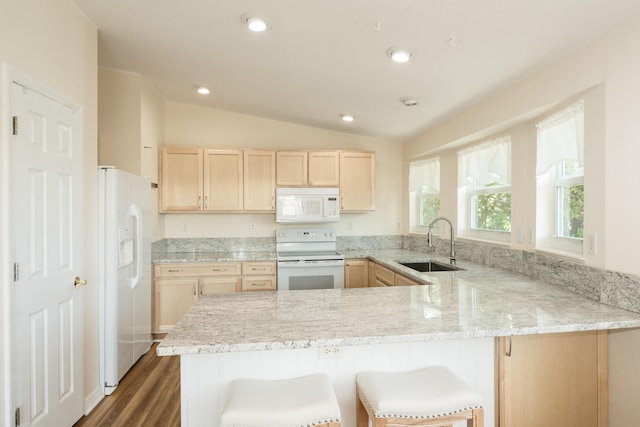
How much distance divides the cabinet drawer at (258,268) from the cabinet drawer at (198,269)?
0.21ft

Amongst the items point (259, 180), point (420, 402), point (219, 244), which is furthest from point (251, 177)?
point (420, 402)

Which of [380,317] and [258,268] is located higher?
[380,317]

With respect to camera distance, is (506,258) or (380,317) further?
(506,258)

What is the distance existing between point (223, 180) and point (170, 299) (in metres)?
1.38

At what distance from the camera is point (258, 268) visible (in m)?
3.84

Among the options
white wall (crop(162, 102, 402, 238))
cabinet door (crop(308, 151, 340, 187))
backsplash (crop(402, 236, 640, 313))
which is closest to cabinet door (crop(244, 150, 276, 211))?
white wall (crop(162, 102, 402, 238))

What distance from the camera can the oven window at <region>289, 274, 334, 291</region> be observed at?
12.6 feet

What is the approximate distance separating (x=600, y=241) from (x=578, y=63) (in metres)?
0.97

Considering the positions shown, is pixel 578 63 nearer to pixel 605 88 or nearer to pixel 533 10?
pixel 605 88

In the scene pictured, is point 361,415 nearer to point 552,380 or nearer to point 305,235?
point 552,380

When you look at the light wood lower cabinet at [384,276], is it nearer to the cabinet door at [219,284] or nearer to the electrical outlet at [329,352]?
the cabinet door at [219,284]

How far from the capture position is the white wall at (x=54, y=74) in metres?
1.63

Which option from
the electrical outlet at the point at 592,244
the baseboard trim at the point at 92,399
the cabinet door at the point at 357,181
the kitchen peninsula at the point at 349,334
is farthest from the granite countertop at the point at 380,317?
the cabinet door at the point at 357,181

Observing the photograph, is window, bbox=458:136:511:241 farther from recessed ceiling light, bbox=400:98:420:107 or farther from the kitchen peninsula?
the kitchen peninsula
